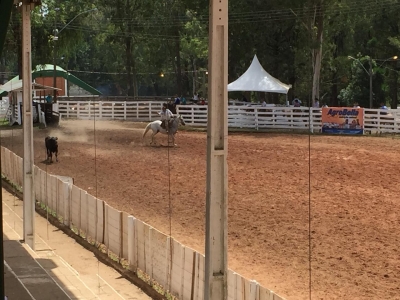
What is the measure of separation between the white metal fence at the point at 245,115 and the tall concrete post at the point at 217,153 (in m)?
18.4

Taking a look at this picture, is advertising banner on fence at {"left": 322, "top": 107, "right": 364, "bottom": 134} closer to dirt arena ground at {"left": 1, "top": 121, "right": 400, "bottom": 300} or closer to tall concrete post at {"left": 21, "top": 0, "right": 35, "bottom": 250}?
dirt arena ground at {"left": 1, "top": 121, "right": 400, "bottom": 300}

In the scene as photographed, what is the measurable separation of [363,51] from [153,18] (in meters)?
17.8

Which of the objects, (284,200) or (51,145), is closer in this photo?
(284,200)

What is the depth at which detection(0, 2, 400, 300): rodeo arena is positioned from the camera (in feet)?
22.7

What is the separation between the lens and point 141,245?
A: 372 inches

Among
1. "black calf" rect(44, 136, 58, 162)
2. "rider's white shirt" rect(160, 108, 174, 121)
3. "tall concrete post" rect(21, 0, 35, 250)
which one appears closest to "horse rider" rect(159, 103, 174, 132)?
"rider's white shirt" rect(160, 108, 174, 121)

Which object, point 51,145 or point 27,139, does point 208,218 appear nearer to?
point 27,139

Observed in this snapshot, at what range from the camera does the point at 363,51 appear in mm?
56094

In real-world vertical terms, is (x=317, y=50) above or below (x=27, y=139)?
above

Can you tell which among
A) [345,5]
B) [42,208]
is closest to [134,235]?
[42,208]

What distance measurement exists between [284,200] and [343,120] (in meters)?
16.3

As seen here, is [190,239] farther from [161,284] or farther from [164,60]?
[164,60]

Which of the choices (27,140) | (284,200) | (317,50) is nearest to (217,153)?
(27,140)

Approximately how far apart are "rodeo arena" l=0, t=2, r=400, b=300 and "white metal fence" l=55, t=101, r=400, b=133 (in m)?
3.95
